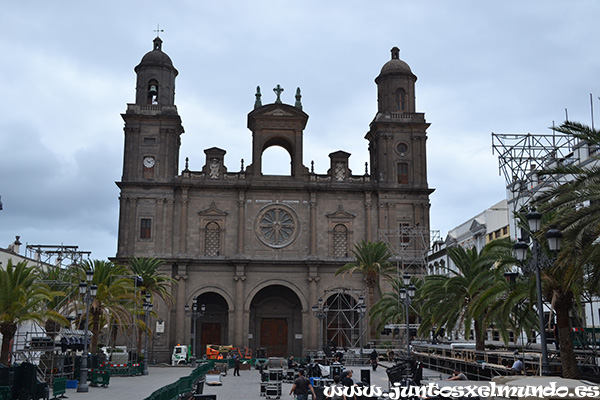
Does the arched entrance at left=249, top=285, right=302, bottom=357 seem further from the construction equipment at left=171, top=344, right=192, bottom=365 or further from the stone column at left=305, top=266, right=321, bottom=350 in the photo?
the construction equipment at left=171, top=344, right=192, bottom=365

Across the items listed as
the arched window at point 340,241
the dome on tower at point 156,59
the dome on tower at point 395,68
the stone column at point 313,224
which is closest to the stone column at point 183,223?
the stone column at point 313,224

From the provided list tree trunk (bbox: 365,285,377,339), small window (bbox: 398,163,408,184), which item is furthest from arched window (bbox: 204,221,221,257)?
small window (bbox: 398,163,408,184)

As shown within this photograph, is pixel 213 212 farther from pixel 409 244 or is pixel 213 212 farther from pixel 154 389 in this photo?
pixel 154 389

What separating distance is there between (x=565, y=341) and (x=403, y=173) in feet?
117

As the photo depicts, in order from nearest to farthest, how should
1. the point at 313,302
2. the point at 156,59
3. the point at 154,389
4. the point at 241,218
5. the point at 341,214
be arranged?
1. the point at 154,389
2. the point at 313,302
3. the point at 241,218
4. the point at 341,214
5. the point at 156,59

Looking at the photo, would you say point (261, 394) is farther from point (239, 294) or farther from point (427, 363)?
point (239, 294)

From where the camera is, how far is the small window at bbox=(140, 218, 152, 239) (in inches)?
2124

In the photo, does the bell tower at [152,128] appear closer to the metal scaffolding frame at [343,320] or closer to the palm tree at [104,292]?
the palm tree at [104,292]

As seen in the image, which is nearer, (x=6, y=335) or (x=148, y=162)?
(x=6, y=335)

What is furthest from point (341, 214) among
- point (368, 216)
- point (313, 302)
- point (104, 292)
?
point (104, 292)

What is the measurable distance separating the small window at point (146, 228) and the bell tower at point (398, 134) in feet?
66.4

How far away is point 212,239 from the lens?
181 feet

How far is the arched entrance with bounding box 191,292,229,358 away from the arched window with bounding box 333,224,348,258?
11026 millimetres

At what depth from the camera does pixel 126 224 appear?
176ft
